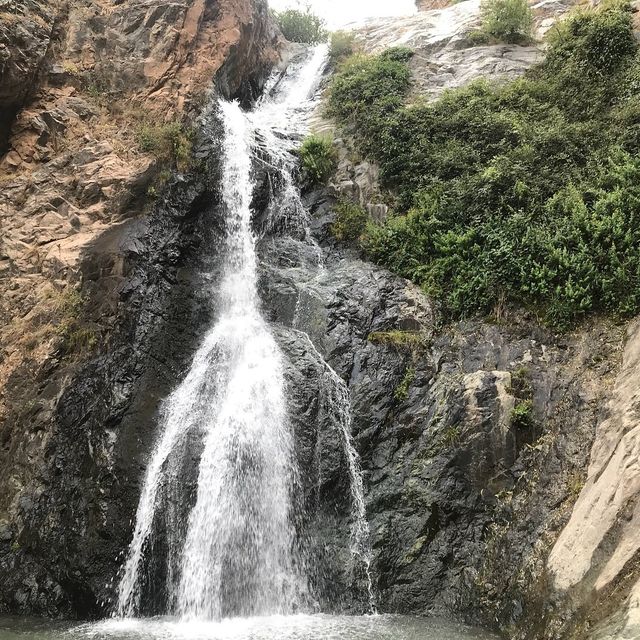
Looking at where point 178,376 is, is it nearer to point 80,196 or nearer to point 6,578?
point 6,578

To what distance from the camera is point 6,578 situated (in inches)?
359

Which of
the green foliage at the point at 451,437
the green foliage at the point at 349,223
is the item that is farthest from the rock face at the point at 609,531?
the green foliage at the point at 349,223

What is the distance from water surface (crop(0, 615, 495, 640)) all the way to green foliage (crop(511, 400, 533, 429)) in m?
3.24

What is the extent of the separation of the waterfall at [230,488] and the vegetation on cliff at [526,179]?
4.15 m

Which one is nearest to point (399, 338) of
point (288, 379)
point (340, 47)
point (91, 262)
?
point (288, 379)

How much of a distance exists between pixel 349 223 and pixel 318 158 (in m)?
2.82

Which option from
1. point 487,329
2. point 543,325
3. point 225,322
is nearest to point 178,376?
point 225,322

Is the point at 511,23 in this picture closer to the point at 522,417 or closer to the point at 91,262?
the point at 522,417

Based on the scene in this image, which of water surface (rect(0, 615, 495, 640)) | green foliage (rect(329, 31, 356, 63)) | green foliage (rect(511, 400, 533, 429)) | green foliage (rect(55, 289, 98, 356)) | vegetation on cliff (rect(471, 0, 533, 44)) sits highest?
green foliage (rect(329, 31, 356, 63))

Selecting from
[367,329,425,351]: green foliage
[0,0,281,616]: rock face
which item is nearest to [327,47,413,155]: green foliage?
[0,0,281,616]: rock face

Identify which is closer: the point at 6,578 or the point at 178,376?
the point at 6,578

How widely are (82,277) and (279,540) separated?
737 centimetres

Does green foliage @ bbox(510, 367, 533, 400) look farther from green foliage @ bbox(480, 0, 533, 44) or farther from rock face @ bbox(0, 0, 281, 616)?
green foliage @ bbox(480, 0, 533, 44)

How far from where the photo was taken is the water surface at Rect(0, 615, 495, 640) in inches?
276
